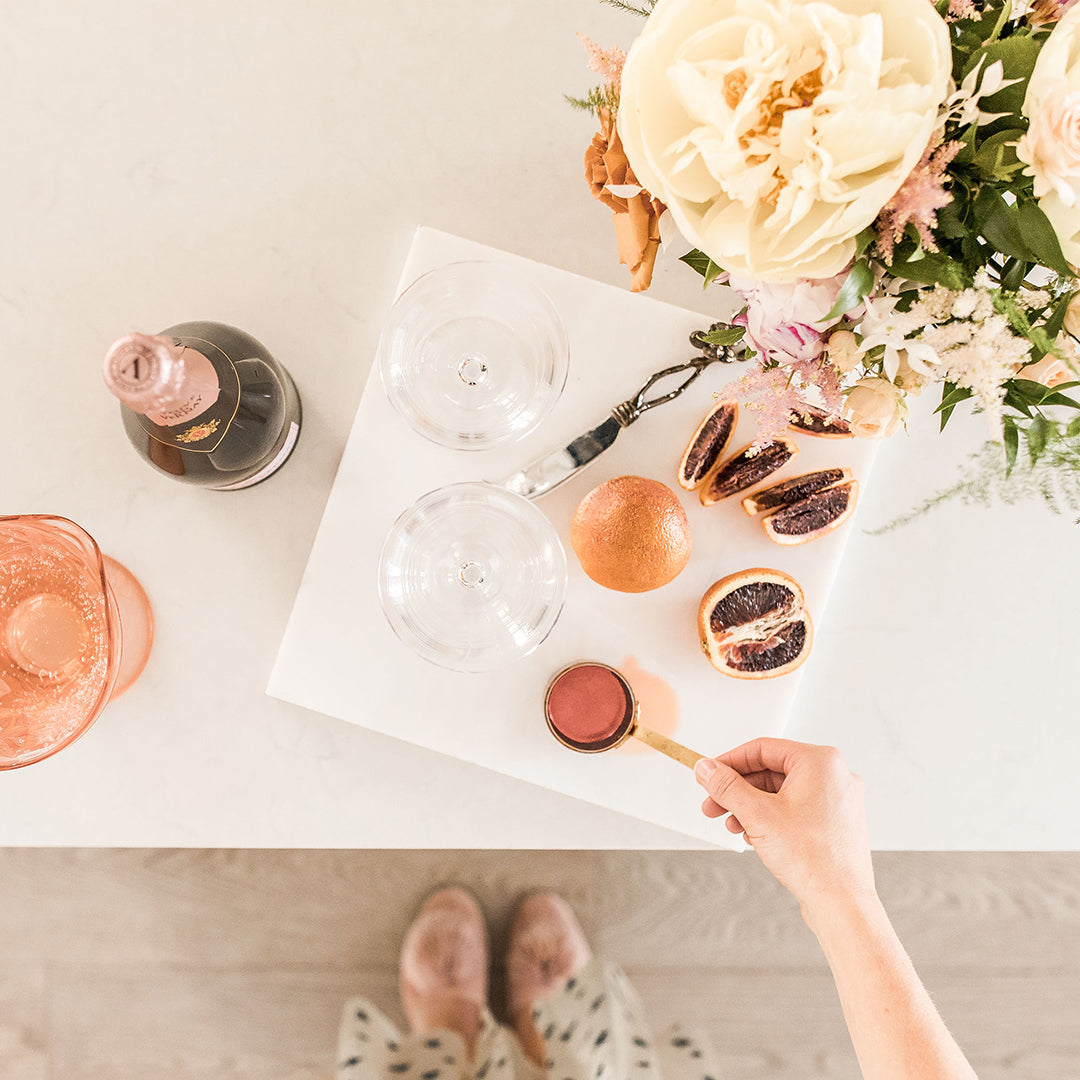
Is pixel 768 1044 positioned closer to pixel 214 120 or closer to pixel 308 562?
pixel 308 562

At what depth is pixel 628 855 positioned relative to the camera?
1299 mm

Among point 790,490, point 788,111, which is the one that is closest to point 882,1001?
point 790,490

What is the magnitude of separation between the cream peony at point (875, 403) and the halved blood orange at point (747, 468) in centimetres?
30

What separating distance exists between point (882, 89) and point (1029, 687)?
796 mm

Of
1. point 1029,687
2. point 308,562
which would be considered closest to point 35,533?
point 308,562

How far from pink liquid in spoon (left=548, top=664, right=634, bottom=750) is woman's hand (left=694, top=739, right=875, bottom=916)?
0.12 m

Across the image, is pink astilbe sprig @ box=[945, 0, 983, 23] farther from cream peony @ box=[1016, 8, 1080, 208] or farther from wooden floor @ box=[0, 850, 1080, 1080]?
wooden floor @ box=[0, 850, 1080, 1080]

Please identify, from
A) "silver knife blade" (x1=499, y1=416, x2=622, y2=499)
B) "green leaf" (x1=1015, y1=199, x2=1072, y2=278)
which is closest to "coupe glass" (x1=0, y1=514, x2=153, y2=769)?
"silver knife blade" (x1=499, y1=416, x2=622, y2=499)

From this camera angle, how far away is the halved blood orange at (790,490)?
0.84 metres

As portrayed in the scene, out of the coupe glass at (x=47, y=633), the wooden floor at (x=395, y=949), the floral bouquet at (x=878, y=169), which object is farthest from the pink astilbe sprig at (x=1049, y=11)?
the wooden floor at (x=395, y=949)

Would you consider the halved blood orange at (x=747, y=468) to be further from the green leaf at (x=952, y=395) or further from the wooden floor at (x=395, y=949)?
the wooden floor at (x=395, y=949)

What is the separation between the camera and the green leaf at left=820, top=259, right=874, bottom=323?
0.42m

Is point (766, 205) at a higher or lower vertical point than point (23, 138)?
lower

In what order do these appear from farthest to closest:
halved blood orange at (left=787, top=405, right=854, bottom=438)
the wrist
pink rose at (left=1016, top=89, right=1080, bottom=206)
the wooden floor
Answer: the wooden floor
halved blood orange at (left=787, top=405, right=854, bottom=438)
the wrist
pink rose at (left=1016, top=89, right=1080, bottom=206)
